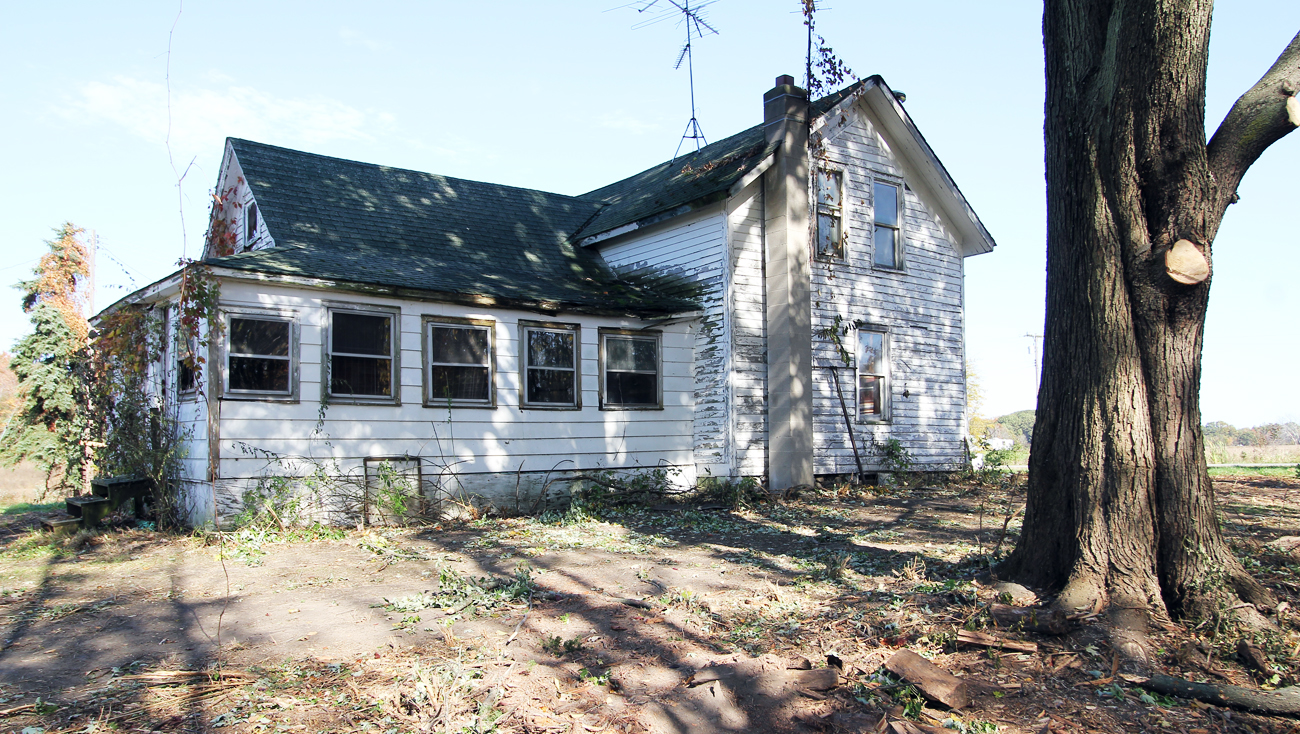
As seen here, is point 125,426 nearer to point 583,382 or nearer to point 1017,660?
point 583,382

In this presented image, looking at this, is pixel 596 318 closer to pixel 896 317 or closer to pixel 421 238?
pixel 421 238

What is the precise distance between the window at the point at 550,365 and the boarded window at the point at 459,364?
2.11 feet

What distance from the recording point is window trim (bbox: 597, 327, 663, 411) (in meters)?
13.3

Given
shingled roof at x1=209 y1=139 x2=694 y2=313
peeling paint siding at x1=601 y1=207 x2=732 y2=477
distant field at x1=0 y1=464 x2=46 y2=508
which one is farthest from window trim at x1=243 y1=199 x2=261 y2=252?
distant field at x1=0 y1=464 x2=46 y2=508

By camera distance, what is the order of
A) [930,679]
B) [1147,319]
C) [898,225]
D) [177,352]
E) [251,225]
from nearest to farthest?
[930,679] < [1147,319] < [177,352] < [251,225] < [898,225]

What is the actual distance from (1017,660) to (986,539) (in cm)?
437

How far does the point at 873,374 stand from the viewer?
15625 millimetres

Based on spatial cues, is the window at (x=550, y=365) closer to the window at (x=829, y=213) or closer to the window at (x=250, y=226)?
the window at (x=829, y=213)

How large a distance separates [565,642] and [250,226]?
1217cm

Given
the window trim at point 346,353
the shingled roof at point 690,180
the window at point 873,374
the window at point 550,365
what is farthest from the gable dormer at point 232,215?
the window at point 873,374

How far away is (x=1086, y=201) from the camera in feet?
18.5

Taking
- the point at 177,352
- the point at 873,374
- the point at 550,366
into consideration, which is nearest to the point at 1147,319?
the point at 550,366

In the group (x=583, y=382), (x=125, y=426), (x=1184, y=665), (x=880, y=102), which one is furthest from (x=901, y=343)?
(x=125, y=426)

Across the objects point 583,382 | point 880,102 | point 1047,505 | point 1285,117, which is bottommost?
point 1047,505
